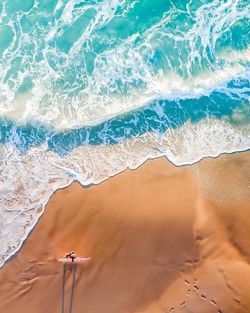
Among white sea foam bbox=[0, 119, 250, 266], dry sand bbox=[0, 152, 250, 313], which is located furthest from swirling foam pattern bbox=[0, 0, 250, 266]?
dry sand bbox=[0, 152, 250, 313]

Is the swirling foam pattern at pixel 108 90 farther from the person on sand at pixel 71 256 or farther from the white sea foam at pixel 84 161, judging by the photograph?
the person on sand at pixel 71 256

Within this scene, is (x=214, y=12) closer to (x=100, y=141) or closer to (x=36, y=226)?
(x=100, y=141)

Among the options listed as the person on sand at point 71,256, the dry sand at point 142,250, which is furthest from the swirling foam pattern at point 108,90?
the person on sand at point 71,256

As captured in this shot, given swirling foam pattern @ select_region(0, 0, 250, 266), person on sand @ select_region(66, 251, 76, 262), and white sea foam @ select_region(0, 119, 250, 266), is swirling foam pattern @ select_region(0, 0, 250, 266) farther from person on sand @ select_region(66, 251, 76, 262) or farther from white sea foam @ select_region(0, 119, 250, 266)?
person on sand @ select_region(66, 251, 76, 262)

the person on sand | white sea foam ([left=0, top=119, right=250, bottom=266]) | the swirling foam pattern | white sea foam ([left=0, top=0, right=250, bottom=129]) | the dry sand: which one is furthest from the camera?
white sea foam ([left=0, top=0, right=250, bottom=129])

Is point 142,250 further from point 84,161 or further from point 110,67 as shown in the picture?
point 110,67

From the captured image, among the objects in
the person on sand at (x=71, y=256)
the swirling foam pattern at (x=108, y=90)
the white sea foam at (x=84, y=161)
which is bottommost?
the person on sand at (x=71, y=256)
